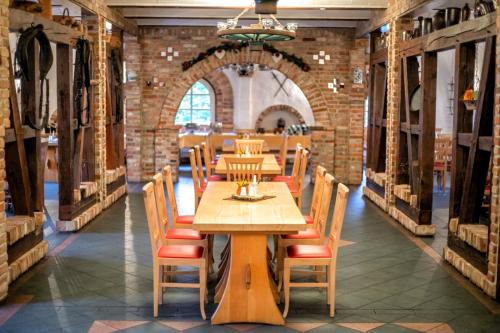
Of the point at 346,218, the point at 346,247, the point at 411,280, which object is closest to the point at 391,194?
the point at 346,218

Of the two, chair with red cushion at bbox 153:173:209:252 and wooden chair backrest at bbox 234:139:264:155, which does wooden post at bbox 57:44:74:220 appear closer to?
chair with red cushion at bbox 153:173:209:252

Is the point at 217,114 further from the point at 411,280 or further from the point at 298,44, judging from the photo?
the point at 411,280

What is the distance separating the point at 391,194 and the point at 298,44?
467 centimetres

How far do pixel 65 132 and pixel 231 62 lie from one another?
567 centimetres

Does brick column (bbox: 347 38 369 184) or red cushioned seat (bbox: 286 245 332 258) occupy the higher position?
brick column (bbox: 347 38 369 184)

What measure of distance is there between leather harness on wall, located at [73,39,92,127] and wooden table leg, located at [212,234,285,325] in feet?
15.6

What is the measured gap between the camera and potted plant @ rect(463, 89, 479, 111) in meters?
6.72

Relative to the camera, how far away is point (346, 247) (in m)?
7.99

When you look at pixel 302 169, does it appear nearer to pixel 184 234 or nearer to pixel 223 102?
pixel 184 234

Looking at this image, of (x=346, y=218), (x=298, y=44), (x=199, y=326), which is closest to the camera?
(x=199, y=326)

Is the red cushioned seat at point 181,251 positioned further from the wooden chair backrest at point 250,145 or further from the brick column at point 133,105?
the brick column at point 133,105

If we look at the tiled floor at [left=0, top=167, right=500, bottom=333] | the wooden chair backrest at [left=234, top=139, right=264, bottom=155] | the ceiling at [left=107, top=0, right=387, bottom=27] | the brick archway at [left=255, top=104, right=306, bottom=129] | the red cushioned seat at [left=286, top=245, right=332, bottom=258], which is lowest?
the tiled floor at [left=0, top=167, right=500, bottom=333]

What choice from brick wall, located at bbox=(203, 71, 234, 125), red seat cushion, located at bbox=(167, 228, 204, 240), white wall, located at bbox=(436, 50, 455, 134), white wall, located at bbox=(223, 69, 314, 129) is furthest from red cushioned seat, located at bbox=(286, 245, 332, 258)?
brick wall, located at bbox=(203, 71, 234, 125)

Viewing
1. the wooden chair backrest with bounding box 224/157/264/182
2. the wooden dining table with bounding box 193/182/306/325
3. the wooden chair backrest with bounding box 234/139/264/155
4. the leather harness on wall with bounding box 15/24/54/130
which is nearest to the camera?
the wooden dining table with bounding box 193/182/306/325
